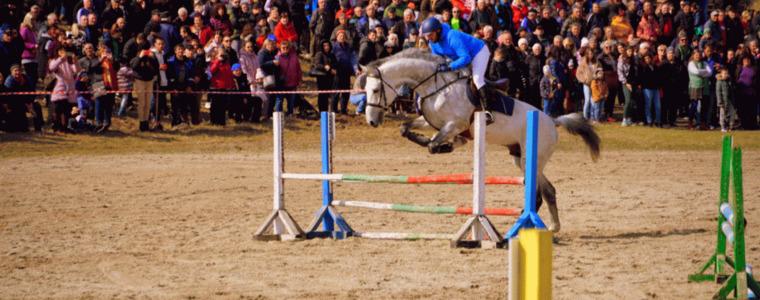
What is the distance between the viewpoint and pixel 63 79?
22203mm

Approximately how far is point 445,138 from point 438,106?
1.68 ft

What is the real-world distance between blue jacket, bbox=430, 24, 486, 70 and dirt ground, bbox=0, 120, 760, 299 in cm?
214

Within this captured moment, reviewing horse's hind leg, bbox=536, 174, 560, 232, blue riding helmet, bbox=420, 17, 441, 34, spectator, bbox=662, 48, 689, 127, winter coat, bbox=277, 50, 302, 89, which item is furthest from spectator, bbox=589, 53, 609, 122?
blue riding helmet, bbox=420, 17, 441, 34

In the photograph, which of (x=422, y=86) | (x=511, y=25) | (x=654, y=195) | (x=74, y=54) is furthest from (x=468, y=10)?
(x=422, y=86)

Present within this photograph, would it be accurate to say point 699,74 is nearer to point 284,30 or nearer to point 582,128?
point 284,30

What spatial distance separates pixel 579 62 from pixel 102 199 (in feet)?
42.9

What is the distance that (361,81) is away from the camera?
14.9 meters

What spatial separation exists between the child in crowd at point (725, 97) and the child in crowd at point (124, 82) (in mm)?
13417

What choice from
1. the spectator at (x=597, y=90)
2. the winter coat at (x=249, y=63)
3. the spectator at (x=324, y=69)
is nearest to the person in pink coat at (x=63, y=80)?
the winter coat at (x=249, y=63)

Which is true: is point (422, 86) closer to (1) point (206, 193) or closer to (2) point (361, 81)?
(2) point (361, 81)

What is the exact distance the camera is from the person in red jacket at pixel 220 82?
78.7 ft

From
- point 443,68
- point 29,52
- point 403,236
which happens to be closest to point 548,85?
point 29,52

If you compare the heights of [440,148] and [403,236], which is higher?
[440,148]

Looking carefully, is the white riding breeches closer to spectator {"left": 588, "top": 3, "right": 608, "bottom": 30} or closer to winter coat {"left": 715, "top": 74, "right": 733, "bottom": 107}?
winter coat {"left": 715, "top": 74, "right": 733, "bottom": 107}
